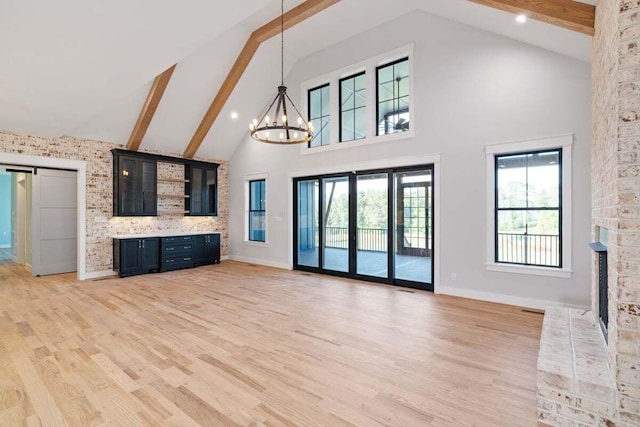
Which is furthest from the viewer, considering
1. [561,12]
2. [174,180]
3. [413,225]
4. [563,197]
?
[174,180]

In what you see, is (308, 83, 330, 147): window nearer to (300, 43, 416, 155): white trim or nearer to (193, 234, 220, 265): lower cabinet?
(300, 43, 416, 155): white trim

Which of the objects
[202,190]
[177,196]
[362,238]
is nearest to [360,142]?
[362,238]

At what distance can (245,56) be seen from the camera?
6.76 m

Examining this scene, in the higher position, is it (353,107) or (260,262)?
(353,107)

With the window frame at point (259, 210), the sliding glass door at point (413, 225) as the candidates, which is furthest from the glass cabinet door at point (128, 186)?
the sliding glass door at point (413, 225)

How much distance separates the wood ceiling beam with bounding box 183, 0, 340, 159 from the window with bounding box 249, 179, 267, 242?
1890mm

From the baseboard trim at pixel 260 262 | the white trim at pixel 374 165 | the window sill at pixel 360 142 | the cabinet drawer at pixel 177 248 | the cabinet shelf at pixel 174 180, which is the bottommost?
the baseboard trim at pixel 260 262

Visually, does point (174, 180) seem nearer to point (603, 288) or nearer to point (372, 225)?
point (372, 225)

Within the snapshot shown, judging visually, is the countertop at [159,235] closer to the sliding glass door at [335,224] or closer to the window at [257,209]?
the window at [257,209]

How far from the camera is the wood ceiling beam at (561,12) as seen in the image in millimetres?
3277

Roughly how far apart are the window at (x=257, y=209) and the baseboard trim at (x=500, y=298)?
506 centimetres

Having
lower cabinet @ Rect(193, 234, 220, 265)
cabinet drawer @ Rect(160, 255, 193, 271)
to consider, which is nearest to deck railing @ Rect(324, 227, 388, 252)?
lower cabinet @ Rect(193, 234, 220, 265)

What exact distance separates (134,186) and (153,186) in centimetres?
45

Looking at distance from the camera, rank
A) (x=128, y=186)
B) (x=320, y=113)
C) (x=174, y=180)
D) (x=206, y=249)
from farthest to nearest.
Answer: (x=206, y=249) < (x=174, y=180) < (x=320, y=113) < (x=128, y=186)
